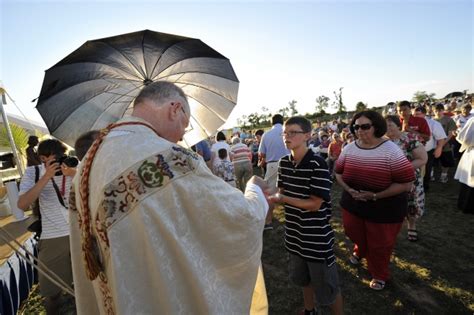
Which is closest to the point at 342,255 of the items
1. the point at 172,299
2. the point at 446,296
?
the point at 446,296

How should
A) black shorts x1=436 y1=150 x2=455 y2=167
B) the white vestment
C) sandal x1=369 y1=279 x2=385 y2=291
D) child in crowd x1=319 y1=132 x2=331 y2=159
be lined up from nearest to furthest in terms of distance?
the white vestment → sandal x1=369 y1=279 x2=385 y2=291 → black shorts x1=436 y1=150 x2=455 y2=167 → child in crowd x1=319 y1=132 x2=331 y2=159

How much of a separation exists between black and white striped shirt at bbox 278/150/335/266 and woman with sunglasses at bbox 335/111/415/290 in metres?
0.93

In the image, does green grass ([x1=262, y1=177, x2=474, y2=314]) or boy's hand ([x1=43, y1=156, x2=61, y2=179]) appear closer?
boy's hand ([x1=43, y1=156, x2=61, y2=179])

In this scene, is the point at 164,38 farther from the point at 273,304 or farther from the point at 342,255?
the point at 342,255

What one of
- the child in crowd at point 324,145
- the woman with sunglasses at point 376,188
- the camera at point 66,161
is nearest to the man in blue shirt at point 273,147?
the woman with sunglasses at point 376,188

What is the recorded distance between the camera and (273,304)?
336cm

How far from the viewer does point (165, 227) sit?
1.23 metres

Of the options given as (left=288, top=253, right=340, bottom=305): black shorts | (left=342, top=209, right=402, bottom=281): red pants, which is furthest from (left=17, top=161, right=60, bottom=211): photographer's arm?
(left=342, top=209, right=402, bottom=281): red pants

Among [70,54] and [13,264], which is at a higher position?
[70,54]

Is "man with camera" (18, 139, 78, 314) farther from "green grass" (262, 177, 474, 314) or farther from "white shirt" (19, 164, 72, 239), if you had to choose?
"green grass" (262, 177, 474, 314)

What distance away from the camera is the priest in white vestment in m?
1.25

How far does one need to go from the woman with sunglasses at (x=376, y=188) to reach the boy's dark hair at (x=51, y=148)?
3194 mm

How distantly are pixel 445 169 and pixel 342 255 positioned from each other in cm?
555

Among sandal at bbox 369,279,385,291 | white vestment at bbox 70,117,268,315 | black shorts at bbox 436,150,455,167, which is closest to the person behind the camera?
white vestment at bbox 70,117,268,315
